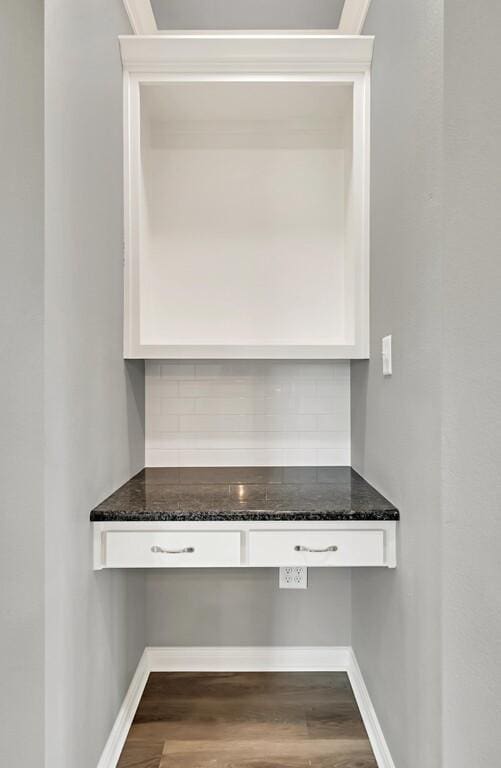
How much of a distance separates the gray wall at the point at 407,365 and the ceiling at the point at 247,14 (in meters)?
0.34

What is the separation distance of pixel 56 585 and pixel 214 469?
1.04 metres

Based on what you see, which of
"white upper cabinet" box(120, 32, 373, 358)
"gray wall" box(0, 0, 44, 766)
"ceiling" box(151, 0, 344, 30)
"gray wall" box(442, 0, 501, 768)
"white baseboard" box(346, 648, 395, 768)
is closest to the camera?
"gray wall" box(442, 0, 501, 768)

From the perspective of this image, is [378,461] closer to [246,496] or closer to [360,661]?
[246,496]

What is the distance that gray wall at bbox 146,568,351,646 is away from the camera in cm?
224

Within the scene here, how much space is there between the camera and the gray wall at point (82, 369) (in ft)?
3.83

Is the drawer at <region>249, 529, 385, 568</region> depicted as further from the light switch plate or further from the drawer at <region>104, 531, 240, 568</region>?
the light switch plate

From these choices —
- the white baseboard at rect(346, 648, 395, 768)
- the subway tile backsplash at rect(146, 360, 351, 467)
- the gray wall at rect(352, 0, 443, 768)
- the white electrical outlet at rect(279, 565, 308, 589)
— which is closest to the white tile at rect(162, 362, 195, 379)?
the subway tile backsplash at rect(146, 360, 351, 467)

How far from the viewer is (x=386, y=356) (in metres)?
1.55

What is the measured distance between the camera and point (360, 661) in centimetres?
203

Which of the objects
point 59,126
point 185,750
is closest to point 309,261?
point 59,126

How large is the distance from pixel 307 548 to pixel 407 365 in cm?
60

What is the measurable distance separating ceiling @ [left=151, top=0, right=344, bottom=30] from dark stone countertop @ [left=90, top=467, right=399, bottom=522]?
180 cm

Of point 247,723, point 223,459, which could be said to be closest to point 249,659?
point 247,723

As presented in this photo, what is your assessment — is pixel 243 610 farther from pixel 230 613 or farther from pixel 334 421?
pixel 334 421
